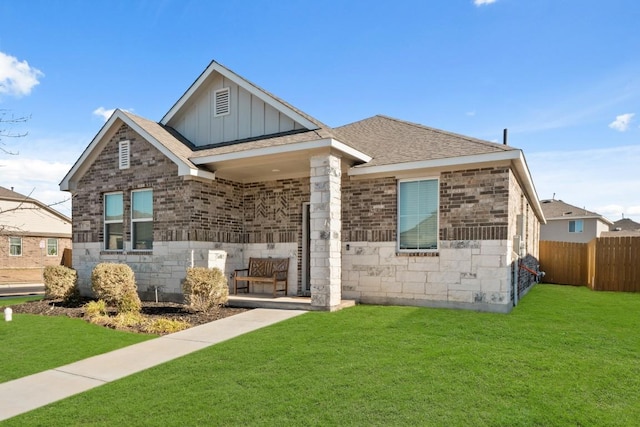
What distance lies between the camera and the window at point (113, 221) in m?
12.4

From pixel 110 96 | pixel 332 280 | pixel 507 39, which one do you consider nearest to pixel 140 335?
pixel 332 280

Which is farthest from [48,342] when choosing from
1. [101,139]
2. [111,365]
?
[101,139]

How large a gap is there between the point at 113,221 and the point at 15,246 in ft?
68.7

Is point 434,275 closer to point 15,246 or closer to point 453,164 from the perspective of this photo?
point 453,164

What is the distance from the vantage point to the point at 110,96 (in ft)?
38.6

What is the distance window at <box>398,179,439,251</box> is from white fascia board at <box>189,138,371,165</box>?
1.37m

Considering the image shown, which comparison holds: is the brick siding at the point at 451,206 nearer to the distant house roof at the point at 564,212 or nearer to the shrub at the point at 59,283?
the shrub at the point at 59,283

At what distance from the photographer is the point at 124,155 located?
39.9 feet

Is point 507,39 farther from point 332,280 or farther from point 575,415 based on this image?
point 575,415

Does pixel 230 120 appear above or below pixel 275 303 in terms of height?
above

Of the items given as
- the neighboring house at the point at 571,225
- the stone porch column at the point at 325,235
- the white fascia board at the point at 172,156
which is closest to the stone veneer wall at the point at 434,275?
the stone porch column at the point at 325,235

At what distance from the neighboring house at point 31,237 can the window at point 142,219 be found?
1943cm

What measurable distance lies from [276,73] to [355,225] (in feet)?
18.4

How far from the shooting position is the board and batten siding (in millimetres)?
11172
